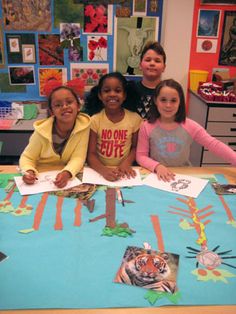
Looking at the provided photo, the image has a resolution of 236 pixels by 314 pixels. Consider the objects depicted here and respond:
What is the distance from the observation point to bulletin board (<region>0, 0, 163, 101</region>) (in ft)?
8.95

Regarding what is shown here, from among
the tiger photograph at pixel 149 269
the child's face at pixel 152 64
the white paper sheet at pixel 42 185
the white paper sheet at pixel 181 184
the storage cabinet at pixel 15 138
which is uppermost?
the child's face at pixel 152 64

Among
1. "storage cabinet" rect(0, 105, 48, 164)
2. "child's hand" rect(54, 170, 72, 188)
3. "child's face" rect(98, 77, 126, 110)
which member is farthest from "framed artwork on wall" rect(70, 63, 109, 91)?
"child's hand" rect(54, 170, 72, 188)

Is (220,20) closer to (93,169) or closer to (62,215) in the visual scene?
(93,169)

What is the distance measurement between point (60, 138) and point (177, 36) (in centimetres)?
184

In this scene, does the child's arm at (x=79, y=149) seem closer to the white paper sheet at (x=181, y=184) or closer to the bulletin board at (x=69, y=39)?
the white paper sheet at (x=181, y=184)

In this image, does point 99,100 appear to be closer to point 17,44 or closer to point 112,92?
point 112,92

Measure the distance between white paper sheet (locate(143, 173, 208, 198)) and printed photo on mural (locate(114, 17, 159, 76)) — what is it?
1.69m

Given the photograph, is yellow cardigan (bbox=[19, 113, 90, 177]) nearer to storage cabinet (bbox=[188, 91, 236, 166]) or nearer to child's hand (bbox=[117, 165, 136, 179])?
child's hand (bbox=[117, 165, 136, 179])

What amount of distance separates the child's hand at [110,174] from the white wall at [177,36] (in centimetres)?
181

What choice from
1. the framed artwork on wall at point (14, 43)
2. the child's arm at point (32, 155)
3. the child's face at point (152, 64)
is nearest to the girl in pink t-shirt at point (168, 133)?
the child's face at point (152, 64)

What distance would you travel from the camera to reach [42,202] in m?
1.26

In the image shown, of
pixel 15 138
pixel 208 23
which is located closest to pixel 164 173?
pixel 15 138

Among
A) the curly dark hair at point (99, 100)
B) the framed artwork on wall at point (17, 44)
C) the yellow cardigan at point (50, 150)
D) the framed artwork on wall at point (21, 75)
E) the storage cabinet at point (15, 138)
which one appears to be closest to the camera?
the yellow cardigan at point (50, 150)

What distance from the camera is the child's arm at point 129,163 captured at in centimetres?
151
